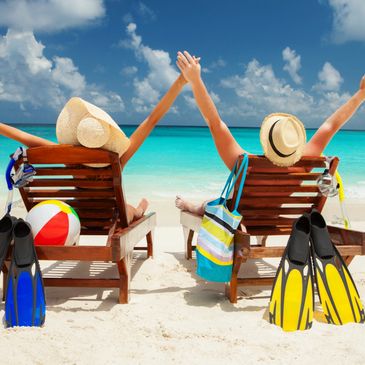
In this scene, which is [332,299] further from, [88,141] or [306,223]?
Answer: [88,141]

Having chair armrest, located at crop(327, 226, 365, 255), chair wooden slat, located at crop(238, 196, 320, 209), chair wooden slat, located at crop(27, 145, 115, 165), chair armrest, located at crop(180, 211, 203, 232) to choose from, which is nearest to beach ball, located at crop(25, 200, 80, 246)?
chair wooden slat, located at crop(27, 145, 115, 165)

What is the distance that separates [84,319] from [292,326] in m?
1.39

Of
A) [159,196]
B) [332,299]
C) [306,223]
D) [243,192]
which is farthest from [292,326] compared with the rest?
[159,196]

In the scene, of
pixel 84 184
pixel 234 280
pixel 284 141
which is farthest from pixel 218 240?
pixel 84 184

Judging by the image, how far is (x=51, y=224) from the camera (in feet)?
10.6

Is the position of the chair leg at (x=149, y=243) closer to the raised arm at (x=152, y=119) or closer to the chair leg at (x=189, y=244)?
the chair leg at (x=189, y=244)

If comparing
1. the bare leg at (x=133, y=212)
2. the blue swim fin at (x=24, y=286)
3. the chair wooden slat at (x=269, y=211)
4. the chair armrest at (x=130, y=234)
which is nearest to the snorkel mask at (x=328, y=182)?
the chair wooden slat at (x=269, y=211)

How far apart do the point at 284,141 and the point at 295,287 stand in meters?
1.10

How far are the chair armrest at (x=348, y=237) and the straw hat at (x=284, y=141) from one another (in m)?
0.74

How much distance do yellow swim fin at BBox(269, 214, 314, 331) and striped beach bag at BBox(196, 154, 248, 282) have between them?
41 cm

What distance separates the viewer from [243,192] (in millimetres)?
3549

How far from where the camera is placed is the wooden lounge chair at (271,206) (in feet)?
10.7

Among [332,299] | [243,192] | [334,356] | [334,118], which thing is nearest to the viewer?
[334,356]

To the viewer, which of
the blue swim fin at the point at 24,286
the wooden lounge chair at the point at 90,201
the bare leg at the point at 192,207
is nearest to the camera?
the blue swim fin at the point at 24,286
